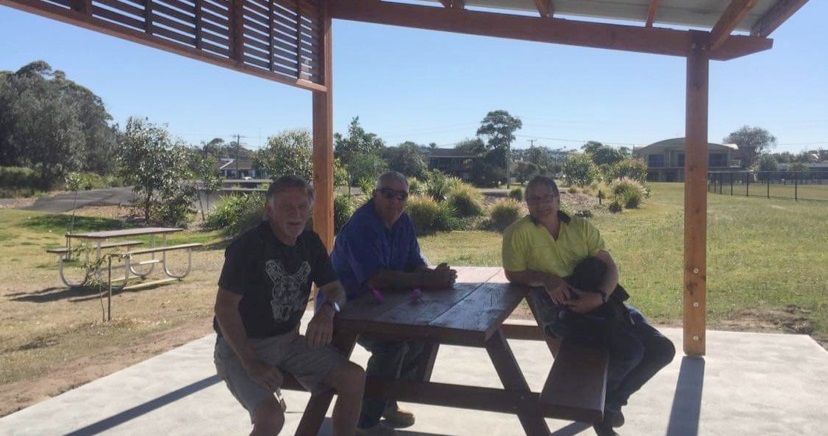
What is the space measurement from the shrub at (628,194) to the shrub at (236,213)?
532 inches

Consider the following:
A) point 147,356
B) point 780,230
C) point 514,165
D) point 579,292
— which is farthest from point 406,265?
point 514,165

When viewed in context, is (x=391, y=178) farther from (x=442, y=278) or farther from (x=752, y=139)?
(x=752, y=139)

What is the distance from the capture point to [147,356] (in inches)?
219

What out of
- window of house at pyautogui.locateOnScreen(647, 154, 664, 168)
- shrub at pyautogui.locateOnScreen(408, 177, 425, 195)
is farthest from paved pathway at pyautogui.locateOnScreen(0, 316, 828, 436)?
window of house at pyautogui.locateOnScreen(647, 154, 664, 168)

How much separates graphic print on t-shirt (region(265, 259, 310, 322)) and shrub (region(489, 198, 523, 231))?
50.9 ft

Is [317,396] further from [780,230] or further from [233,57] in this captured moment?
[780,230]

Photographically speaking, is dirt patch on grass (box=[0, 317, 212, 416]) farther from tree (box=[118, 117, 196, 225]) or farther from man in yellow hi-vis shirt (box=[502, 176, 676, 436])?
tree (box=[118, 117, 196, 225])

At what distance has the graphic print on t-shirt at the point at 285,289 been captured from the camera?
266cm

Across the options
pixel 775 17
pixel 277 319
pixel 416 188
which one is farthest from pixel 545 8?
pixel 416 188

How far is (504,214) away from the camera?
60.2 feet

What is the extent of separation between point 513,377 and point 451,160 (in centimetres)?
6201

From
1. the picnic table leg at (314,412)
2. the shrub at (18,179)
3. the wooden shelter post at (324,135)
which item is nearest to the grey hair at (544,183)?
the picnic table leg at (314,412)

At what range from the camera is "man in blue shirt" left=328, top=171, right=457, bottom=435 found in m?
3.32

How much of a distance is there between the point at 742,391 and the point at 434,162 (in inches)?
2489
